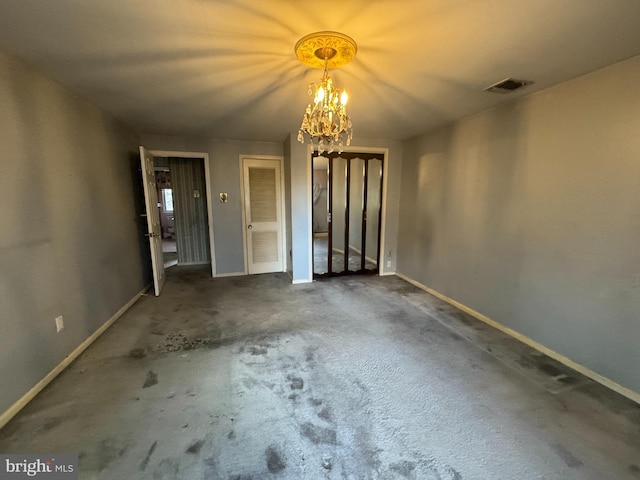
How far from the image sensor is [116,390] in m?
1.93

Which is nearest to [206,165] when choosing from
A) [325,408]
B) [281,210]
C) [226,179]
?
[226,179]

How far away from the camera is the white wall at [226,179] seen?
4.23 metres

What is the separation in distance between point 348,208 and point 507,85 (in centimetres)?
258

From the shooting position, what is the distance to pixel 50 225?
2.11 meters

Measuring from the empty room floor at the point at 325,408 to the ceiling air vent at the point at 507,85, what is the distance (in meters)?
2.27

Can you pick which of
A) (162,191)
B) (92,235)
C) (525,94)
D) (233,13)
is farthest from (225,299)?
(162,191)

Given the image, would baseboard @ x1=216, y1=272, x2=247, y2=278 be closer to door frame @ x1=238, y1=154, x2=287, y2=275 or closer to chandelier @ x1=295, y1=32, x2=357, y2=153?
door frame @ x1=238, y1=154, x2=287, y2=275

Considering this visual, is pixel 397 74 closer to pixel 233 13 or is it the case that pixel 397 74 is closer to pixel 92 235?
pixel 233 13

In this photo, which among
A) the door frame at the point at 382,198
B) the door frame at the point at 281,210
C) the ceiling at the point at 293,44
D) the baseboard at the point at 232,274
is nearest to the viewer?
the ceiling at the point at 293,44

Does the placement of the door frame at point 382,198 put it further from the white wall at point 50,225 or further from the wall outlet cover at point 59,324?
the wall outlet cover at point 59,324

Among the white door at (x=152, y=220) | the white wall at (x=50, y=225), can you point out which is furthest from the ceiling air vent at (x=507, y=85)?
the white door at (x=152, y=220)

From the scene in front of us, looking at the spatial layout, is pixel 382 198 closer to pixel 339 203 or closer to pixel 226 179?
pixel 339 203

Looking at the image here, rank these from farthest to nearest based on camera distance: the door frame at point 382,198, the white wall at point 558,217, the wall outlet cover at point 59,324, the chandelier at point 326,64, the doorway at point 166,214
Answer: the doorway at point 166,214 → the door frame at point 382,198 → the wall outlet cover at point 59,324 → the white wall at point 558,217 → the chandelier at point 326,64

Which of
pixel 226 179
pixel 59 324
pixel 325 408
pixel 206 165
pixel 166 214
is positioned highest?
pixel 206 165
